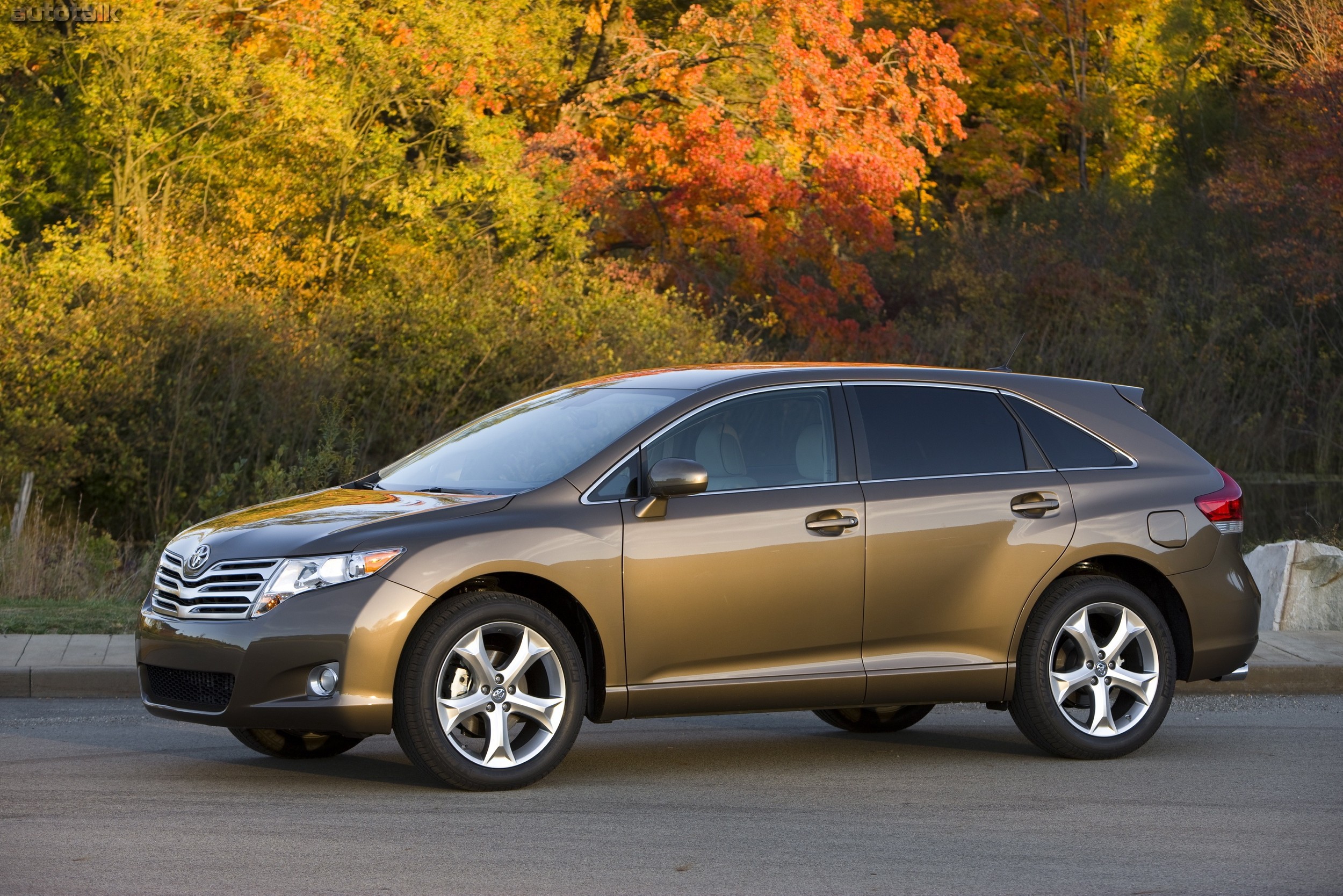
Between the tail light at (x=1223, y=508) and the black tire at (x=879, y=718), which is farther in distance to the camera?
the black tire at (x=879, y=718)

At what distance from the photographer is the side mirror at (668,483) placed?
7.09m

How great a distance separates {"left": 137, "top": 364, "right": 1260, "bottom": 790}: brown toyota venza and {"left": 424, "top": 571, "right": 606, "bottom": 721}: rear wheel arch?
0.5 inches

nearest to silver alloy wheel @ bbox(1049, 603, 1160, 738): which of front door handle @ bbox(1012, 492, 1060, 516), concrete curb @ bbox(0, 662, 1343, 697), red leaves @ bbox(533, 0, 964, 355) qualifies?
front door handle @ bbox(1012, 492, 1060, 516)

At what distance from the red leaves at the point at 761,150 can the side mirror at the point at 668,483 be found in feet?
61.6

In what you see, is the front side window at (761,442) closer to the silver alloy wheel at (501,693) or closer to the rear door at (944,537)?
the rear door at (944,537)

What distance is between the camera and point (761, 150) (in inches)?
1053

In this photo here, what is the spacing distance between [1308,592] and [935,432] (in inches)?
204

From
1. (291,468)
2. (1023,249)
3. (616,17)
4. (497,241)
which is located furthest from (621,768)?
(1023,249)

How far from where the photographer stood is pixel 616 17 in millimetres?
28109

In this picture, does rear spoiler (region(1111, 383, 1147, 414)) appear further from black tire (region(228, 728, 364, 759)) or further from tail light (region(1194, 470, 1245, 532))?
black tire (region(228, 728, 364, 759))

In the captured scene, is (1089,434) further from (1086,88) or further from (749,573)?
(1086,88)

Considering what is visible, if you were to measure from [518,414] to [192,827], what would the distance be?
8.46ft

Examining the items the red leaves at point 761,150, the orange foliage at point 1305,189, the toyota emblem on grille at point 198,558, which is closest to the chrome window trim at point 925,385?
the toyota emblem on grille at point 198,558

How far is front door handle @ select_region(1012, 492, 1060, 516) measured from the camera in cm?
793
